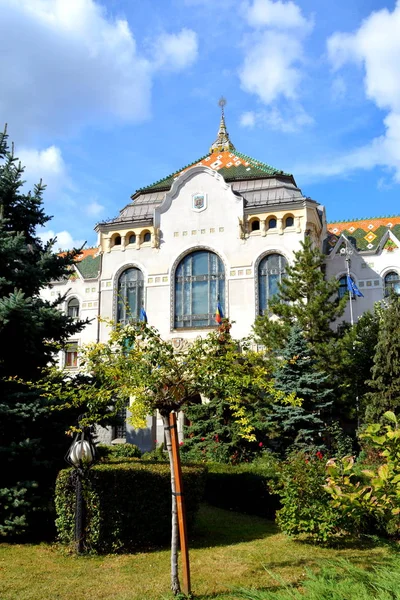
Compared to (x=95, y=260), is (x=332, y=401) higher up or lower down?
lower down

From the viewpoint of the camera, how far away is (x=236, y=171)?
31.7 meters

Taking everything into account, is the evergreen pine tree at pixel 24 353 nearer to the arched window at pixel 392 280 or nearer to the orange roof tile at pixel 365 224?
the arched window at pixel 392 280

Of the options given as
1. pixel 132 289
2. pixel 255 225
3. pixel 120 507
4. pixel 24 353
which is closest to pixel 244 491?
pixel 120 507

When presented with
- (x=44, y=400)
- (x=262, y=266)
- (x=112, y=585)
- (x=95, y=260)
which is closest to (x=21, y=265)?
(x=44, y=400)

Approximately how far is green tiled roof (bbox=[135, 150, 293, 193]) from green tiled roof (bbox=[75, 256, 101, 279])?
5.55 m

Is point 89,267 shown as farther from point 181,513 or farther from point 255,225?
point 181,513

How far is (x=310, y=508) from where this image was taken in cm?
1059

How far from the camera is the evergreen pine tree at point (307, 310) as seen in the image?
874 inches

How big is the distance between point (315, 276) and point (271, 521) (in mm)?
12051

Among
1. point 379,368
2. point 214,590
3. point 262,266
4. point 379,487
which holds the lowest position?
point 214,590

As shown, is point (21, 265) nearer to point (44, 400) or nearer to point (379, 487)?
point (44, 400)

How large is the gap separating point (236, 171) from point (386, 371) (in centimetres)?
1586

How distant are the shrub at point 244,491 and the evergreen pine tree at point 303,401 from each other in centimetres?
552

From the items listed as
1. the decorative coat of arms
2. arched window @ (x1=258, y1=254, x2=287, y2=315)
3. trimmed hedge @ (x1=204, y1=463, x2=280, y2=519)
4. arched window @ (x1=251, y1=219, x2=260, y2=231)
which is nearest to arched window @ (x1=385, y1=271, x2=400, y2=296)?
arched window @ (x1=258, y1=254, x2=287, y2=315)
